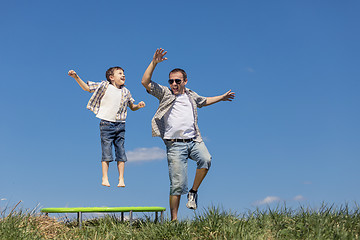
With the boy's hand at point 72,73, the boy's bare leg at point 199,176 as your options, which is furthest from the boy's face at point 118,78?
the boy's bare leg at point 199,176

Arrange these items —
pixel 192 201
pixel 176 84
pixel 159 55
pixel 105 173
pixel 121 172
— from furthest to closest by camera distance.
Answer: pixel 121 172 < pixel 105 173 < pixel 176 84 < pixel 192 201 < pixel 159 55

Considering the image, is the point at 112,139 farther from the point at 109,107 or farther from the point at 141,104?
the point at 141,104

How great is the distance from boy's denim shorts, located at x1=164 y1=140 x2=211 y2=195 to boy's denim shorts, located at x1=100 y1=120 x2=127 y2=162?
155cm

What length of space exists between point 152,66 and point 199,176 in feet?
7.36

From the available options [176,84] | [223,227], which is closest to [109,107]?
[176,84]

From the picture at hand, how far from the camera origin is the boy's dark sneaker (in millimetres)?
7551

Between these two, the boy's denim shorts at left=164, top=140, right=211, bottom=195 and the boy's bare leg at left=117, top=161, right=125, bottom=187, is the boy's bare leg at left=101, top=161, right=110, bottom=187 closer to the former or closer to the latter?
the boy's bare leg at left=117, top=161, right=125, bottom=187

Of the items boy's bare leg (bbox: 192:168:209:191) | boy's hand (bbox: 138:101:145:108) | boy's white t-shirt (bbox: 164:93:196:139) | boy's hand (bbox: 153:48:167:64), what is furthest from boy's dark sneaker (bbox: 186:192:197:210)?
boy's hand (bbox: 153:48:167:64)

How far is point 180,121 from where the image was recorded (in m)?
7.49

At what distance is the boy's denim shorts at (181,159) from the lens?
7.27 metres

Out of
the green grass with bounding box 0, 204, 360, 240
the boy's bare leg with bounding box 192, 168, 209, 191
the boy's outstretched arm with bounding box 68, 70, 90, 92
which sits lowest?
the green grass with bounding box 0, 204, 360, 240

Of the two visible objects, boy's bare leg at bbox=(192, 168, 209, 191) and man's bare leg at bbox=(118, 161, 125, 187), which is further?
man's bare leg at bbox=(118, 161, 125, 187)

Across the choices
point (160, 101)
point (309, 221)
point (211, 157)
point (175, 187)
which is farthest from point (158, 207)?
point (309, 221)

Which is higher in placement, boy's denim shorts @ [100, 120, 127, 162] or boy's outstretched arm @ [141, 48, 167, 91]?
boy's outstretched arm @ [141, 48, 167, 91]
